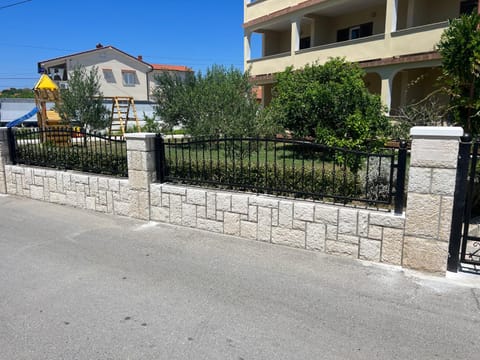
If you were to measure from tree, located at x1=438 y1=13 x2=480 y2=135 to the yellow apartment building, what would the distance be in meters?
4.50

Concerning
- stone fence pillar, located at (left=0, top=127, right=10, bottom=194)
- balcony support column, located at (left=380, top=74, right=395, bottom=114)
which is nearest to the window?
balcony support column, located at (left=380, top=74, right=395, bottom=114)

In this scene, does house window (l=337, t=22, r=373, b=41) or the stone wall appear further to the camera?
house window (l=337, t=22, r=373, b=41)

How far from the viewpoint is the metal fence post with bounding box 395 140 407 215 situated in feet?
13.5

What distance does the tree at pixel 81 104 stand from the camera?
16.2 metres

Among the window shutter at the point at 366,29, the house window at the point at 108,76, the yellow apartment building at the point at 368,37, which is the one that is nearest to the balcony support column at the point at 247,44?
the yellow apartment building at the point at 368,37

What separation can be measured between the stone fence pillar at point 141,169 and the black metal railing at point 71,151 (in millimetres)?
538

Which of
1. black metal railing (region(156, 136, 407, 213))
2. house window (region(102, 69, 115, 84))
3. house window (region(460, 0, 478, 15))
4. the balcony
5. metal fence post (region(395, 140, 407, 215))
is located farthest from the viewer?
house window (region(102, 69, 115, 84))

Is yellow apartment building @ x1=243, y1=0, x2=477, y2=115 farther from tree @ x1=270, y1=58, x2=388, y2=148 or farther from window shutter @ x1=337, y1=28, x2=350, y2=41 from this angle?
tree @ x1=270, y1=58, x2=388, y2=148

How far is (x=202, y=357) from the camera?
2729 mm

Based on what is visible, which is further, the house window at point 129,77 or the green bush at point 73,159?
the house window at point 129,77

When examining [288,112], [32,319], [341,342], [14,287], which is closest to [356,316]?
[341,342]

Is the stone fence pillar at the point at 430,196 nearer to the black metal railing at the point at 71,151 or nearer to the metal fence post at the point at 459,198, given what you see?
the metal fence post at the point at 459,198

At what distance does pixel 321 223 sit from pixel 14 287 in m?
3.40

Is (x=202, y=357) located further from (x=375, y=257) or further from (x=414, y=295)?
(x=375, y=257)
